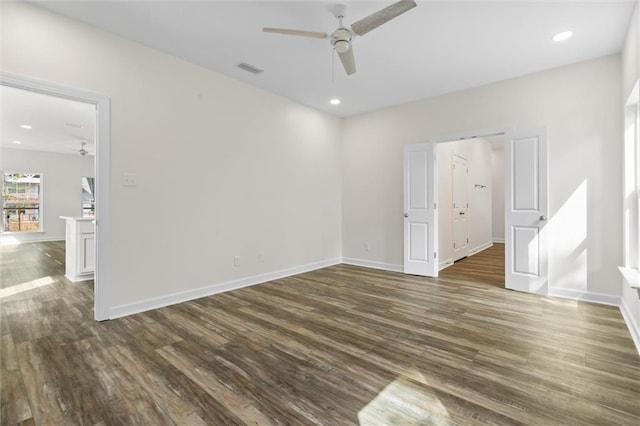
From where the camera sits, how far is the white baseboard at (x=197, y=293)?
9.92ft

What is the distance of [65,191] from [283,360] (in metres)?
11.3

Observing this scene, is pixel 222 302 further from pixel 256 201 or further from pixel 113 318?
pixel 256 201

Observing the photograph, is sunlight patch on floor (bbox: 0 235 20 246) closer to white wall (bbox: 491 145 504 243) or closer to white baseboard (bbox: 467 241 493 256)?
white baseboard (bbox: 467 241 493 256)

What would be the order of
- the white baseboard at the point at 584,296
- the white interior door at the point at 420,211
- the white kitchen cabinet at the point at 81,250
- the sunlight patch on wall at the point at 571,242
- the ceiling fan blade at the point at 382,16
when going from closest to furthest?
the ceiling fan blade at the point at 382,16
the white baseboard at the point at 584,296
the sunlight patch on wall at the point at 571,242
the white kitchen cabinet at the point at 81,250
the white interior door at the point at 420,211

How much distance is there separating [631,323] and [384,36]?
11.6 feet

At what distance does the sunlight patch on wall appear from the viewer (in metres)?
3.46

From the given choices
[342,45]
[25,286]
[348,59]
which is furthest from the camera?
[25,286]

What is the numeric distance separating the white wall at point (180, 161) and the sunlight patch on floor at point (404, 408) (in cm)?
267

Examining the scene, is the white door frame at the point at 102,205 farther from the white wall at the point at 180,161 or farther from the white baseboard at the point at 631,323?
the white baseboard at the point at 631,323

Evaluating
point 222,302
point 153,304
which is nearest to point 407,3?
point 222,302

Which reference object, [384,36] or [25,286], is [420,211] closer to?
[384,36]

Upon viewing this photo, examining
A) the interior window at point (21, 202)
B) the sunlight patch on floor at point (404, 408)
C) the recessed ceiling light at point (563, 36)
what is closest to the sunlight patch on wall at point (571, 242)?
the recessed ceiling light at point (563, 36)

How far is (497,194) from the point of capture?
9.04 m

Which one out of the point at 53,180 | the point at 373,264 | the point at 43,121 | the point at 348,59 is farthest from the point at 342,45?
the point at 53,180
